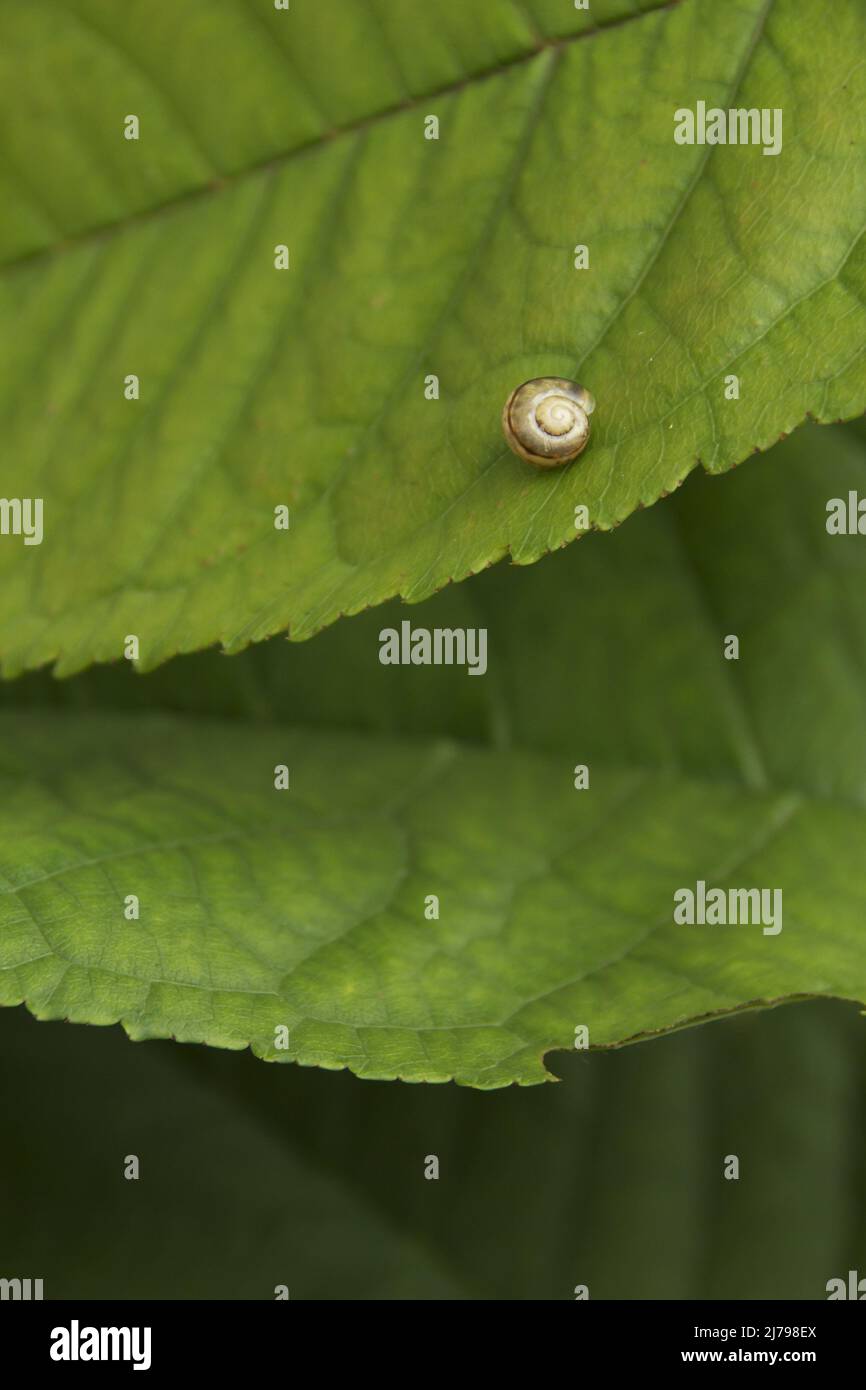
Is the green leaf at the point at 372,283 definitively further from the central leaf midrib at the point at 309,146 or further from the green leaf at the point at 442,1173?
the green leaf at the point at 442,1173

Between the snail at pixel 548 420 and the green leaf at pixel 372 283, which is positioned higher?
the green leaf at pixel 372 283

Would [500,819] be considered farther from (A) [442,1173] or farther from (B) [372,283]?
(B) [372,283]

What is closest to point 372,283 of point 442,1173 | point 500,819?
point 500,819

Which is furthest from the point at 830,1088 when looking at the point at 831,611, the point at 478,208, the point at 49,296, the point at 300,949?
the point at 49,296

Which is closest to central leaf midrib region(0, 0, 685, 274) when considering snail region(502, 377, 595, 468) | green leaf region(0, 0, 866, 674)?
green leaf region(0, 0, 866, 674)

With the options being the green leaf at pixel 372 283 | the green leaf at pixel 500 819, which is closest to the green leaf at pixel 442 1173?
the green leaf at pixel 500 819
